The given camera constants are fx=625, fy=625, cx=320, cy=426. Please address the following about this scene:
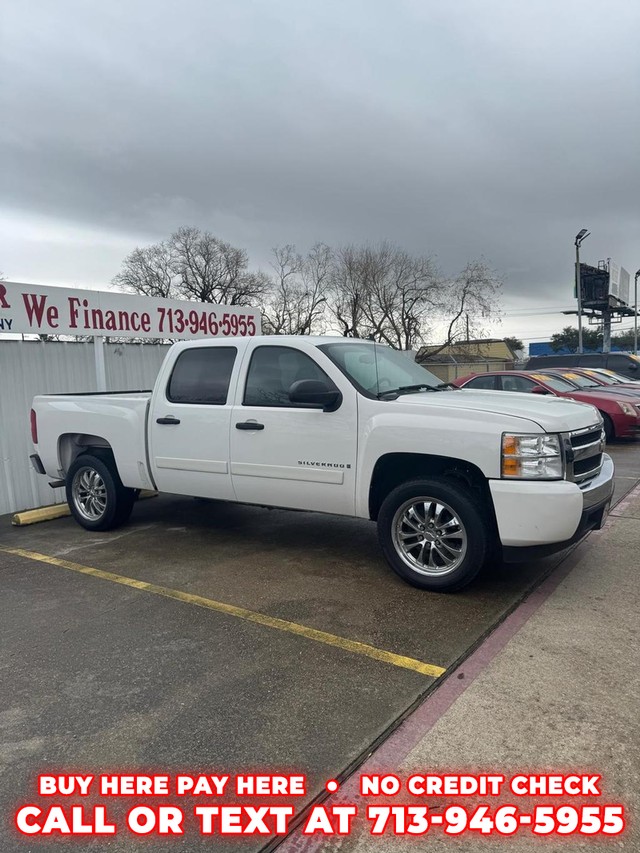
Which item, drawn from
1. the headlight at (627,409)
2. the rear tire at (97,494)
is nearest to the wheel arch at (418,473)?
the rear tire at (97,494)

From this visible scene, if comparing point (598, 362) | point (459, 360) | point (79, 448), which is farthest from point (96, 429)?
point (459, 360)

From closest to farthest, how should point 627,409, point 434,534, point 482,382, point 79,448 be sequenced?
point 434,534 → point 79,448 → point 627,409 → point 482,382

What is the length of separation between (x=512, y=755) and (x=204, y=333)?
26.8ft

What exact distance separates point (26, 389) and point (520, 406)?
6.28 m

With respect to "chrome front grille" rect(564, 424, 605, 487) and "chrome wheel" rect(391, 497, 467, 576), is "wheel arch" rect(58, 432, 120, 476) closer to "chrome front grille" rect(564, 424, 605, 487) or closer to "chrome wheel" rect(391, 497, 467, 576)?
"chrome wheel" rect(391, 497, 467, 576)

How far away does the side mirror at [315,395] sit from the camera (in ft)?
15.8

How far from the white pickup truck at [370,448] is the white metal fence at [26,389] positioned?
178cm

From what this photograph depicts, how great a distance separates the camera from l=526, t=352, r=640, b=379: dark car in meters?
19.8

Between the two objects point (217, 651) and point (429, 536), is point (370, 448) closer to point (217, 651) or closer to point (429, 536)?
point (429, 536)

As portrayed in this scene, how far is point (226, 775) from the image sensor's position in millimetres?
2648

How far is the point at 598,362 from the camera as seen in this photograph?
66.9ft

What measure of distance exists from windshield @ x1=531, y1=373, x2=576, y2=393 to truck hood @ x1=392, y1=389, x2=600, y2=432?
26.8 feet

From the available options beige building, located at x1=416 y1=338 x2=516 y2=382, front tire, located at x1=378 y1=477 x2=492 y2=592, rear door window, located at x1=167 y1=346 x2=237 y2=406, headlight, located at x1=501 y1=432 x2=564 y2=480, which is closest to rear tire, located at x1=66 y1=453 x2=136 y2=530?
rear door window, located at x1=167 y1=346 x2=237 y2=406

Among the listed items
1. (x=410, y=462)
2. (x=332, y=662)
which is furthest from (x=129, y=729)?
(x=410, y=462)
